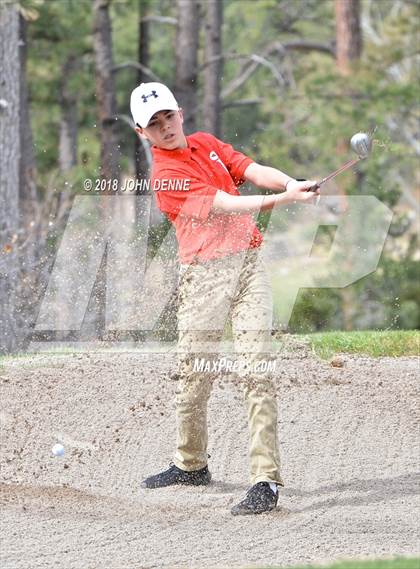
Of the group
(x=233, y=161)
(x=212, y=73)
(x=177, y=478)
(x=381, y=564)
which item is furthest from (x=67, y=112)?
(x=381, y=564)

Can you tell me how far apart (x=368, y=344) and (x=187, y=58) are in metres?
14.8

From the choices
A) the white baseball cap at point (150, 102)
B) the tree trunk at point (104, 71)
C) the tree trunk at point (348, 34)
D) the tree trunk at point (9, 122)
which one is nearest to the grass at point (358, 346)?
the white baseball cap at point (150, 102)

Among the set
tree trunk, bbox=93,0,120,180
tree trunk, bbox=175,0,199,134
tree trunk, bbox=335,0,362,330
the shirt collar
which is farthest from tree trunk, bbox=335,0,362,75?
the shirt collar

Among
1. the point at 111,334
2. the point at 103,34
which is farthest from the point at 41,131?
the point at 111,334

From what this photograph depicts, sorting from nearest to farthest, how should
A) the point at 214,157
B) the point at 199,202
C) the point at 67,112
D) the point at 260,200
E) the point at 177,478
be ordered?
1. the point at 260,200
2. the point at 199,202
3. the point at 214,157
4. the point at 177,478
5. the point at 67,112

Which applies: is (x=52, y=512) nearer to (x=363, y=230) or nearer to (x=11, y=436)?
(x=11, y=436)

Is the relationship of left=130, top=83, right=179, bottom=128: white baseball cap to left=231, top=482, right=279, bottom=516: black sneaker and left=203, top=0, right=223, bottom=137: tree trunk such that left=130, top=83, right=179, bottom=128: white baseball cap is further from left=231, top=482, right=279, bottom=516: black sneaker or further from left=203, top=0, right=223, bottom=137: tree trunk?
left=203, top=0, right=223, bottom=137: tree trunk

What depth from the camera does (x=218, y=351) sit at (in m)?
6.53

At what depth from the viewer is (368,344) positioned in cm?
948

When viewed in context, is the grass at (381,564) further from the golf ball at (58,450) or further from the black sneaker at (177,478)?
the golf ball at (58,450)

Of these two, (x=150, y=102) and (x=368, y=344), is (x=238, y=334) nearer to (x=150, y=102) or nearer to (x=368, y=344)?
(x=150, y=102)

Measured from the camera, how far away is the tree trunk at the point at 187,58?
22750mm

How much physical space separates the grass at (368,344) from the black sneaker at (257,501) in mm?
2934

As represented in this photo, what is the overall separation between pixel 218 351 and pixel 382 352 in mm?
3173
